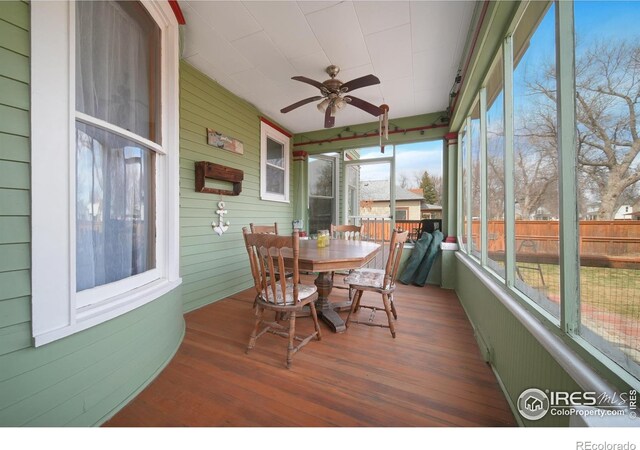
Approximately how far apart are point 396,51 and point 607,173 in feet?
7.74

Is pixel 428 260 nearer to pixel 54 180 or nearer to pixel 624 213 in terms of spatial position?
pixel 624 213

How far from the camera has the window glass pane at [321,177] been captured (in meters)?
4.97

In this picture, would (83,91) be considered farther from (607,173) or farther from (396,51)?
(396,51)

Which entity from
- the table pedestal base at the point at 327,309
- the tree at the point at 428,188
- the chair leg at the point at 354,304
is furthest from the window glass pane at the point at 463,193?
the table pedestal base at the point at 327,309

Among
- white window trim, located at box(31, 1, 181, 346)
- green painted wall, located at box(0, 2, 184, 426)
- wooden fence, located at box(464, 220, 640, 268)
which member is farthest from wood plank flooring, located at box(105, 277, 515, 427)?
wooden fence, located at box(464, 220, 640, 268)

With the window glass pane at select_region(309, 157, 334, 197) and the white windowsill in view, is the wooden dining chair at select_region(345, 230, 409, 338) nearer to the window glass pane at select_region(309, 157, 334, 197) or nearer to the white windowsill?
the white windowsill

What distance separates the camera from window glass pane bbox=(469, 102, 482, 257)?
8.34ft

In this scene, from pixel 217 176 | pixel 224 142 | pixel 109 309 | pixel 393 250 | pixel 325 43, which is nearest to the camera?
pixel 109 309

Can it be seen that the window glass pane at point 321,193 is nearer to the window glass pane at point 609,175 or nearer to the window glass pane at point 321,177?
the window glass pane at point 321,177

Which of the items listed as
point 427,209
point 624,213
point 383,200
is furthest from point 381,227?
point 624,213

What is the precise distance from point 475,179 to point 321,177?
293cm

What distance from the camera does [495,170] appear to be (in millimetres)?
1973

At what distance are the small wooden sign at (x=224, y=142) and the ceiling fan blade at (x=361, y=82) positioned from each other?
1692 millimetres

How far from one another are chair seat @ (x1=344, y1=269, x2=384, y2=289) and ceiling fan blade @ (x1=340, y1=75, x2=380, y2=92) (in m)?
1.87
